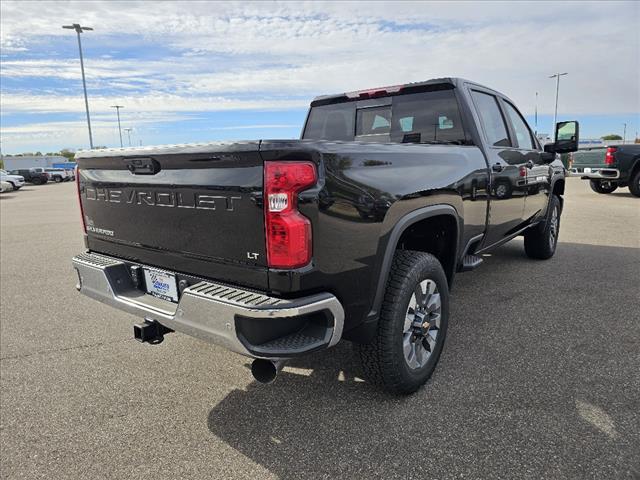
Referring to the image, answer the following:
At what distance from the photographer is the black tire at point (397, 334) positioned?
8.39ft

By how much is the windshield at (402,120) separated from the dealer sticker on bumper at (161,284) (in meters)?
2.29

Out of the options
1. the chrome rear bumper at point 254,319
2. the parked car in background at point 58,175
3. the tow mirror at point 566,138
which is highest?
the tow mirror at point 566,138

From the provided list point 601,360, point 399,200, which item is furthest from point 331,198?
point 601,360

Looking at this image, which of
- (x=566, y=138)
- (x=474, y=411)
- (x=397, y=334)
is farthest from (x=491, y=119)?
(x=474, y=411)

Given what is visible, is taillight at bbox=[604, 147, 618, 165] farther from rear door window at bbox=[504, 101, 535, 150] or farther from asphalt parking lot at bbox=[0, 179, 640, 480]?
asphalt parking lot at bbox=[0, 179, 640, 480]

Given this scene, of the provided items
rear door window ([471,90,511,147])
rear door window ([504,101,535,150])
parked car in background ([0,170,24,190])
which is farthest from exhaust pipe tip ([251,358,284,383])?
parked car in background ([0,170,24,190])

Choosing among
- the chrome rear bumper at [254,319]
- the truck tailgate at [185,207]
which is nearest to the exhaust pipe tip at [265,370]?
the chrome rear bumper at [254,319]

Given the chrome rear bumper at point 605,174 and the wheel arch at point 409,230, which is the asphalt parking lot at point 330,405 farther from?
the chrome rear bumper at point 605,174

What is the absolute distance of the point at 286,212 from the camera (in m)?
2.05

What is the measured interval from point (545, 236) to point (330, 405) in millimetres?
4249

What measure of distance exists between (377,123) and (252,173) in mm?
2356

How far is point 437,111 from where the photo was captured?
12.6 ft

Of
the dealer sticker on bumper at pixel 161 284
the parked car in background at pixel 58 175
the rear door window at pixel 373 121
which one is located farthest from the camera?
the parked car in background at pixel 58 175

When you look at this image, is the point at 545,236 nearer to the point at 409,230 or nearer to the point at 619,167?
the point at 409,230
